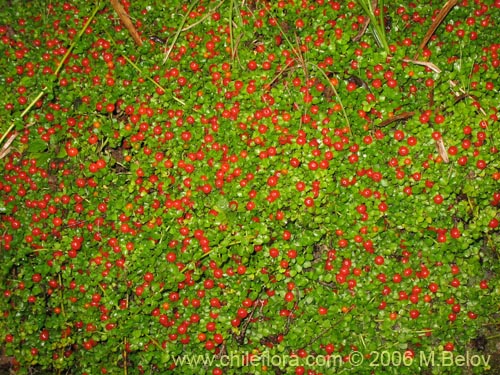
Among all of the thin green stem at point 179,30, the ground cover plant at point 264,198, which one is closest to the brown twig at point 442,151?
the ground cover plant at point 264,198

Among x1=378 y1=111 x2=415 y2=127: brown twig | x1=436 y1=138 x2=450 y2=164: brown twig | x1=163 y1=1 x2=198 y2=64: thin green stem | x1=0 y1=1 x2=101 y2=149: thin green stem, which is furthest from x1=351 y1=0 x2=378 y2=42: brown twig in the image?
x1=0 y1=1 x2=101 y2=149: thin green stem

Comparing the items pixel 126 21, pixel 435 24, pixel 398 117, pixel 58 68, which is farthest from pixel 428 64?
pixel 58 68

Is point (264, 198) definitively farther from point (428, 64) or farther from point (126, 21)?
point (126, 21)

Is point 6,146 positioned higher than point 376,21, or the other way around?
point 376,21

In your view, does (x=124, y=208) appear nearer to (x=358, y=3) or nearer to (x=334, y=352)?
(x=334, y=352)

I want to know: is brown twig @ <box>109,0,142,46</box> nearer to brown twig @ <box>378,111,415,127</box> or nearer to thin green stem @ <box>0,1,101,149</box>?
thin green stem @ <box>0,1,101,149</box>
